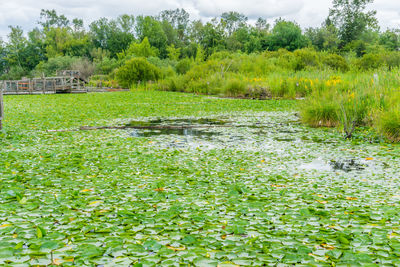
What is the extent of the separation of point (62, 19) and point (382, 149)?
333ft

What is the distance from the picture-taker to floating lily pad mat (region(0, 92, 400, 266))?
2529 mm

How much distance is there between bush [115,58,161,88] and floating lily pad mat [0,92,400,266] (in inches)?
970

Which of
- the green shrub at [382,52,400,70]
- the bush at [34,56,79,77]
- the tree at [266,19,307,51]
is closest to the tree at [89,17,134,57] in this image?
the bush at [34,56,79,77]

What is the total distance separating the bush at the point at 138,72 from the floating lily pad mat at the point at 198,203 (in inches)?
970

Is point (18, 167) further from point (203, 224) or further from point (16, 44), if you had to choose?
point (16, 44)

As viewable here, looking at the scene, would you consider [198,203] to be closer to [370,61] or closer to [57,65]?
[370,61]

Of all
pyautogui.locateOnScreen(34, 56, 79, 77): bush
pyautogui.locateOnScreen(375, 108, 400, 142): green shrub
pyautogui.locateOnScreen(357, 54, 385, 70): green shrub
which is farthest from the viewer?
pyautogui.locateOnScreen(34, 56, 79, 77): bush

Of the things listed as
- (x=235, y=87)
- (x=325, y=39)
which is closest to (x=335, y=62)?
(x=235, y=87)

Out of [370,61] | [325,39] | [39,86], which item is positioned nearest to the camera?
[370,61]

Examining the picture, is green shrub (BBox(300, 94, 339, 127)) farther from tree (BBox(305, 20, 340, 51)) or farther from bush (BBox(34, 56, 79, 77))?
bush (BBox(34, 56, 79, 77))

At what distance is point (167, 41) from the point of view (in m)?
78.7

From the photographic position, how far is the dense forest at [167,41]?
52.5m

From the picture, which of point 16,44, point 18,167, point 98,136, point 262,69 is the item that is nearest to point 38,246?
point 18,167

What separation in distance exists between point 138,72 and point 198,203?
2876 centimetres
